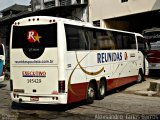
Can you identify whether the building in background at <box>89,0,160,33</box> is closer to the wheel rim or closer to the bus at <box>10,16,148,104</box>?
the bus at <box>10,16,148,104</box>

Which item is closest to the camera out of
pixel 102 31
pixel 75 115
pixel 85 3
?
pixel 75 115

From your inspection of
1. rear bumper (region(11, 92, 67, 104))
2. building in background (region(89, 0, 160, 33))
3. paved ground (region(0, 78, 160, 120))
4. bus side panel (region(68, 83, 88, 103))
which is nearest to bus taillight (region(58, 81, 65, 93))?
rear bumper (region(11, 92, 67, 104))

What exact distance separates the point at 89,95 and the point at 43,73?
2.28 metres

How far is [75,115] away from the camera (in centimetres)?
1111

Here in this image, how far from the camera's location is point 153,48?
22.6 meters

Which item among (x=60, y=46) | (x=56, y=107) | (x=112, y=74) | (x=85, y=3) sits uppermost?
(x=85, y=3)

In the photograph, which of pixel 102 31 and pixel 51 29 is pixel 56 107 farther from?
pixel 102 31

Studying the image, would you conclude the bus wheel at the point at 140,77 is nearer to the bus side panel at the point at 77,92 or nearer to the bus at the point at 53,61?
the bus at the point at 53,61

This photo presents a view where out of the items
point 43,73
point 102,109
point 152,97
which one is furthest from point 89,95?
point 152,97

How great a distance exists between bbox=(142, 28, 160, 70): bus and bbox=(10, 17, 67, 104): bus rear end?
11354mm

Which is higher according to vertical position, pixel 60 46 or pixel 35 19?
pixel 35 19

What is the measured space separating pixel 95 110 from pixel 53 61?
216 centimetres

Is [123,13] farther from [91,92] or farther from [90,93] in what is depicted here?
[90,93]

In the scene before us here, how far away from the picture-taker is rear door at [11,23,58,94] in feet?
38.6
